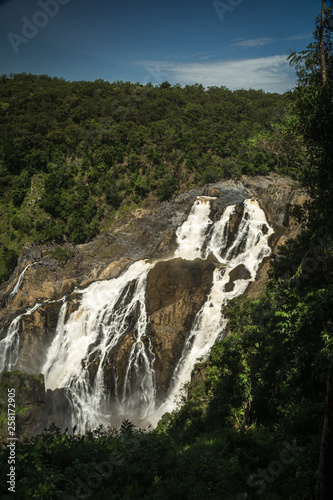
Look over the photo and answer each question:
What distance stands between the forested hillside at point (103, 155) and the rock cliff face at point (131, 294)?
Result: 428cm

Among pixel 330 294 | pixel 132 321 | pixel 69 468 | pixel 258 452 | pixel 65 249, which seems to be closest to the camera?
pixel 69 468

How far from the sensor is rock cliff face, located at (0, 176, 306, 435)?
19.8 metres

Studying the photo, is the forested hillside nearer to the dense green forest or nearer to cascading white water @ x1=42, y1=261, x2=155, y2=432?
cascading white water @ x1=42, y1=261, x2=155, y2=432

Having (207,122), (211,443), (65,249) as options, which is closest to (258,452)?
(211,443)

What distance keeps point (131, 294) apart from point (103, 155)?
22943 mm

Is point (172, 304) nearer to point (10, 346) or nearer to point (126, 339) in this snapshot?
point (126, 339)

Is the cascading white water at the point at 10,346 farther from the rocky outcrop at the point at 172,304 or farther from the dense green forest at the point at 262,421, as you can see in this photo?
the dense green forest at the point at 262,421

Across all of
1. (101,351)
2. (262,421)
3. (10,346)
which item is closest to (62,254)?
(10,346)

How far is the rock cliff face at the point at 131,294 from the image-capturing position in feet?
65.1

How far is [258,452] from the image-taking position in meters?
7.07

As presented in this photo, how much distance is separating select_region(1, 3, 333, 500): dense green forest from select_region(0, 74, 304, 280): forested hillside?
2447 centimetres

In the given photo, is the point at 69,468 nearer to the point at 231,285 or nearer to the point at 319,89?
the point at 319,89

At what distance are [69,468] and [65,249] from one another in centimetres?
2773

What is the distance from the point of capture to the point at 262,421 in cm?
1026
